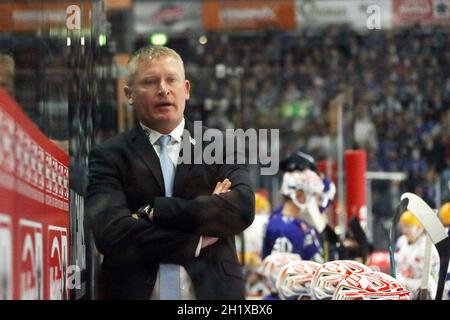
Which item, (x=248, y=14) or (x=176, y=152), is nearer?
(x=176, y=152)

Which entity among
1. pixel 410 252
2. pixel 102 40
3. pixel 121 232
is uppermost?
pixel 102 40

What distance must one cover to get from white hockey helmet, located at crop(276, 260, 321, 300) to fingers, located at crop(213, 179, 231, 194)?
5.62 feet

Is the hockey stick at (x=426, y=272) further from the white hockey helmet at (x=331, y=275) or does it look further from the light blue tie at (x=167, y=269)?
the light blue tie at (x=167, y=269)

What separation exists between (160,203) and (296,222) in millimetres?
3925

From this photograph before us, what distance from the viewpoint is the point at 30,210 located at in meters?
2.33

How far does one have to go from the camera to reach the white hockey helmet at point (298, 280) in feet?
14.9

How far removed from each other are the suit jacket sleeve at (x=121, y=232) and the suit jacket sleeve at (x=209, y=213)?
3 centimetres

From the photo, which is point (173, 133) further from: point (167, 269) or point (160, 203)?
point (167, 269)

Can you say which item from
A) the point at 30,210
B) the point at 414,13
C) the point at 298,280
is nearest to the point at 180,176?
the point at 30,210

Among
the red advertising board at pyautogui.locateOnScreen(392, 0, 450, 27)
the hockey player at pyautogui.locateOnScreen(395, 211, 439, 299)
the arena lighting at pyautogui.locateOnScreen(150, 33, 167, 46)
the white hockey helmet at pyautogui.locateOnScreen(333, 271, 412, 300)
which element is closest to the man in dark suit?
the arena lighting at pyautogui.locateOnScreen(150, 33, 167, 46)

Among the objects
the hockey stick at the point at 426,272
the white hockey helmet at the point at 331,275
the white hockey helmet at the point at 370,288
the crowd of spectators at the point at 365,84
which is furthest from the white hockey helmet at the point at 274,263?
the crowd of spectators at the point at 365,84

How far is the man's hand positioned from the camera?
9.12 feet

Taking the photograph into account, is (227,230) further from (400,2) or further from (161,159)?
(400,2)
